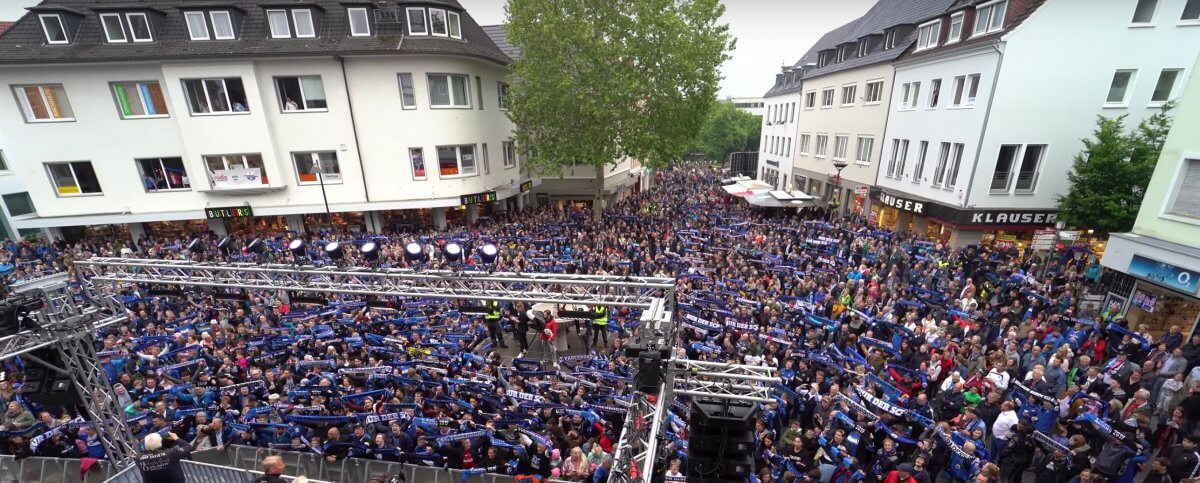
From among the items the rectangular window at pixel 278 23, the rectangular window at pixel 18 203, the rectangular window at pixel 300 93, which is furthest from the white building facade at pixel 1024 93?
the rectangular window at pixel 18 203

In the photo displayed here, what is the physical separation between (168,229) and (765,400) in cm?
3262

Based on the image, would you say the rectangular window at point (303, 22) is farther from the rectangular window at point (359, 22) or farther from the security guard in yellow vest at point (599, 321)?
the security guard in yellow vest at point (599, 321)

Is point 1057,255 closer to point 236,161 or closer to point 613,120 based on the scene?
point 613,120

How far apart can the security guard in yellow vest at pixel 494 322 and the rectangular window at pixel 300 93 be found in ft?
54.7

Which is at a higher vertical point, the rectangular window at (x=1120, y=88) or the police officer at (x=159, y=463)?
the rectangular window at (x=1120, y=88)

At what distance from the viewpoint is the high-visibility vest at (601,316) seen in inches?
535

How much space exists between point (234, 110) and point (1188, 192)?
117 ft

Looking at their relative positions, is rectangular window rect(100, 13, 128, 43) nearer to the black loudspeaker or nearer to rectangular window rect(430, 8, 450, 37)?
rectangular window rect(430, 8, 450, 37)

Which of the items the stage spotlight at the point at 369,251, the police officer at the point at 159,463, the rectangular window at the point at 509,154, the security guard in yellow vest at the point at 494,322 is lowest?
the security guard in yellow vest at the point at 494,322

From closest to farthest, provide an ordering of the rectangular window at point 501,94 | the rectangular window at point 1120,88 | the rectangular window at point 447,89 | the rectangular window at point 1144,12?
the rectangular window at point 1144,12 < the rectangular window at point 1120,88 < the rectangular window at point 447,89 < the rectangular window at point 501,94

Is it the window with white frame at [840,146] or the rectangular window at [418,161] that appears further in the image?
the window with white frame at [840,146]

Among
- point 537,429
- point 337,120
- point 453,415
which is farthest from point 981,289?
point 337,120

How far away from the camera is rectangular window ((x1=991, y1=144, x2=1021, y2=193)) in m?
20.1

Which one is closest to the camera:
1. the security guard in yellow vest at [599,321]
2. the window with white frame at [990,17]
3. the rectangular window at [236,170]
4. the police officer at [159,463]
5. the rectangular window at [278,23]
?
the police officer at [159,463]
